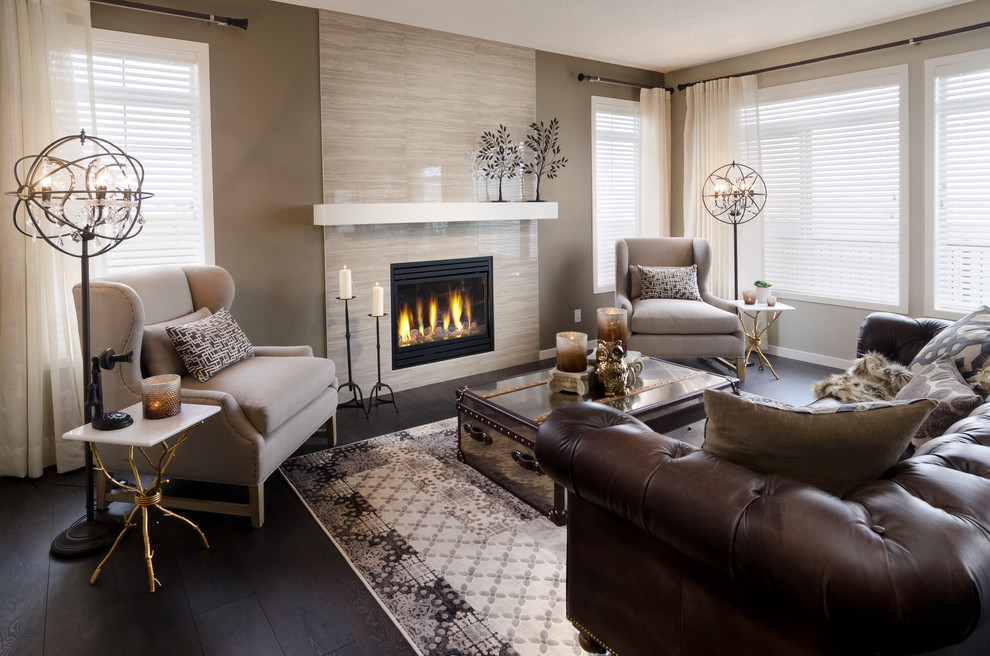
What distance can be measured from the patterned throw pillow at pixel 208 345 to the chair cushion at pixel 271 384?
0.14ft

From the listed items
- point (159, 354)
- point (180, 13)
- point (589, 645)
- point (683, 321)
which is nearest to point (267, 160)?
point (180, 13)

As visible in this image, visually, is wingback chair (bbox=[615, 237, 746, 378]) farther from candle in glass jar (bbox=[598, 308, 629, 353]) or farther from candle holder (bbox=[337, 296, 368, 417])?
candle holder (bbox=[337, 296, 368, 417])

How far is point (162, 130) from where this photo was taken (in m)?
3.63

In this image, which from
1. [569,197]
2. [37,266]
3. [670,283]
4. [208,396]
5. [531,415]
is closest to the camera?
[208,396]

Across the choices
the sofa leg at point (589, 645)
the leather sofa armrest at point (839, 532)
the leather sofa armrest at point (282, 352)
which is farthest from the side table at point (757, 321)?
the leather sofa armrest at point (839, 532)

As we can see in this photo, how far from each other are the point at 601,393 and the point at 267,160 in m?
2.51

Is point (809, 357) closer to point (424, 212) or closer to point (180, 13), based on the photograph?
point (424, 212)

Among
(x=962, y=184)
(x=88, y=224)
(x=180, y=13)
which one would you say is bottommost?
(x=88, y=224)

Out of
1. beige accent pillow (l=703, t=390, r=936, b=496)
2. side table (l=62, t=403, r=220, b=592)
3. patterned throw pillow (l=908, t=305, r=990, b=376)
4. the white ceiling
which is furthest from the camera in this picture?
the white ceiling

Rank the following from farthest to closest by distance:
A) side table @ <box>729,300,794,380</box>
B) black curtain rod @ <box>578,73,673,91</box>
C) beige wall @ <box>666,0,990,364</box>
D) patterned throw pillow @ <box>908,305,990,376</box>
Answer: black curtain rod @ <box>578,73,673,91</box> → side table @ <box>729,300,794,380</box> → beige wall @ <box>666,0,990,364</box> → patterned throw pillow @ <box>908,305,990,376</box>

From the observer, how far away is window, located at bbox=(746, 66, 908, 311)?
4719 mm

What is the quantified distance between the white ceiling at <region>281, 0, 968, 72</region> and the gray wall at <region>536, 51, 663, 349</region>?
10.1 inches

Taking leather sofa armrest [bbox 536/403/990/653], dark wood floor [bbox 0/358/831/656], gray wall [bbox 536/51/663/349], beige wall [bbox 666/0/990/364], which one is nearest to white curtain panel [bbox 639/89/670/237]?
beige wall [bbox 666/0/990/364]

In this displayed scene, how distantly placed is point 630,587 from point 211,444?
1877mm
